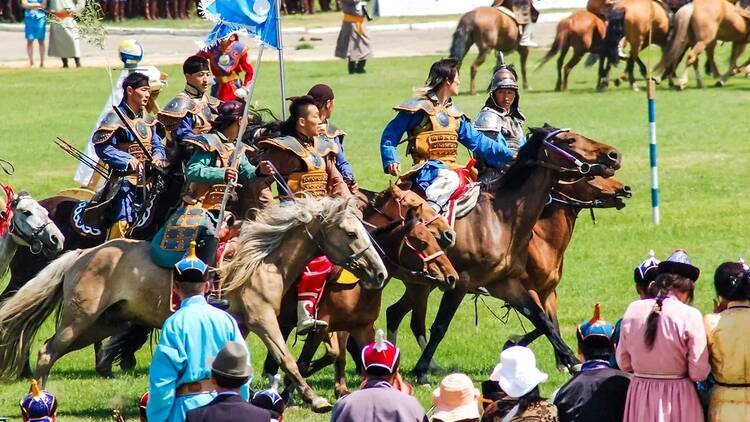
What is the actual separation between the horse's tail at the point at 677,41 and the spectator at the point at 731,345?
2515cm

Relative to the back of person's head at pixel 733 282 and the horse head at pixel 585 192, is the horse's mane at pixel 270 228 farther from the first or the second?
the back of person's head at pixel 733 282

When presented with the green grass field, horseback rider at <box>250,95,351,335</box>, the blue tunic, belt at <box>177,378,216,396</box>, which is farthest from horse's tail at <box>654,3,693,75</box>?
belt at <box>177,378,216,396</box>

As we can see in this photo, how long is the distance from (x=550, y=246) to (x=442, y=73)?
1770 mm

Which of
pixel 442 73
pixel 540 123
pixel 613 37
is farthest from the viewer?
pixel 613 37

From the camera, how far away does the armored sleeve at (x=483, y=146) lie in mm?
14375

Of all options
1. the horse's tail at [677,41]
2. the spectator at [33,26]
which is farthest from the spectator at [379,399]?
the spectator at [33,26]

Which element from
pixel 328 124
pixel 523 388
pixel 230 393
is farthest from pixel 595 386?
pixel 328 124

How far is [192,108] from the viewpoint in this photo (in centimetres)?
1438

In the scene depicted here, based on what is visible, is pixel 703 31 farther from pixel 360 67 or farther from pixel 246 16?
pixel 246 16

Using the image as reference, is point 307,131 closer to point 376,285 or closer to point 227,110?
point 227,110

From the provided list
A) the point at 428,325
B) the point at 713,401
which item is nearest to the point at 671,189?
the point at 428,325

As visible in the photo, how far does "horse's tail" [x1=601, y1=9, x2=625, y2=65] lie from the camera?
33.1 m

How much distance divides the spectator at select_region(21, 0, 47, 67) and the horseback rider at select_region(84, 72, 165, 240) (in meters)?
20.7

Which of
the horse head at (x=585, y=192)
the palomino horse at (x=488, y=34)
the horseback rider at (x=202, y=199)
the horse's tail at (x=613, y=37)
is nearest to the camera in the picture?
the horseback rider at (x=202, y=199)
